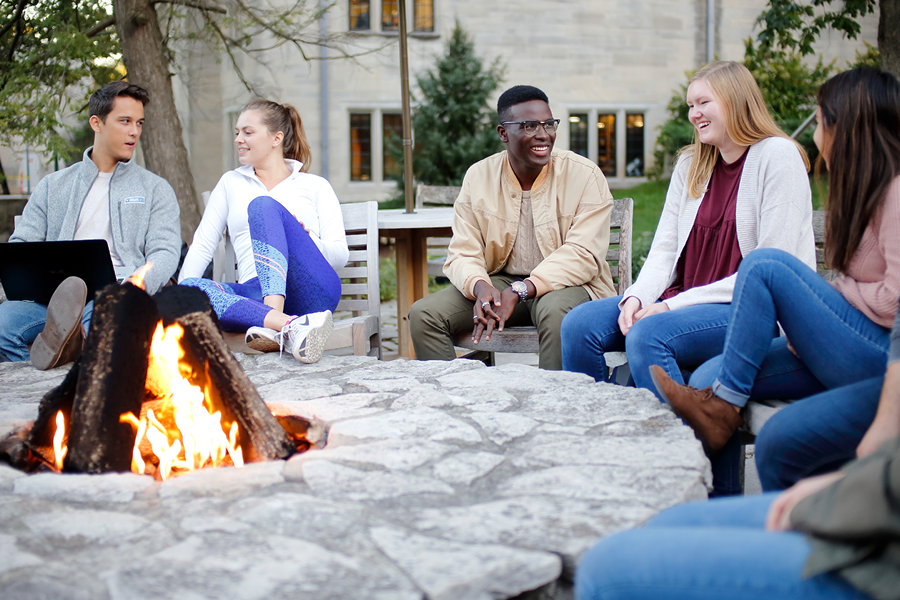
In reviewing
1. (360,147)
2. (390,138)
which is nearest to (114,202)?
(390,138)

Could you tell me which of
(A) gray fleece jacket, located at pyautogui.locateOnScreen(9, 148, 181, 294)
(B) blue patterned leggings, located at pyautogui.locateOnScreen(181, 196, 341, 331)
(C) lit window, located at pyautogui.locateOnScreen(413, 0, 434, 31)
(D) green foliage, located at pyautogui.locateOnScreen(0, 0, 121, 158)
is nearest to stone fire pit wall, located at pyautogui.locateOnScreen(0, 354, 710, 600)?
(B) blue patterned leggings, located at pyautogui.locateOnScreen(181, 196, 341, 331)

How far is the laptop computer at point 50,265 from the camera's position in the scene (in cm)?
328

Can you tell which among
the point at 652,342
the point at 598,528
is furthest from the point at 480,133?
the point at 598,528

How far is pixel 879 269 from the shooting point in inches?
83.3

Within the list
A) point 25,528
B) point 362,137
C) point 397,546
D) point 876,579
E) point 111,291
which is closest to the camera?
point 876,579

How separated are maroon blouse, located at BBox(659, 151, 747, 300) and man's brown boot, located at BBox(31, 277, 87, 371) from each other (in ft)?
7.46

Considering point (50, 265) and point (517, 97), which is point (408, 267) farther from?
point (50, 265)

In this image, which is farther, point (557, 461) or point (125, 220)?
point (125, 220)

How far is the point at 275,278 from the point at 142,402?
3.81 feet

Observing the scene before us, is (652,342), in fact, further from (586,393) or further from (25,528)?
(25,528)

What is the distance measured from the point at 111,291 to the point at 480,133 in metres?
13.0

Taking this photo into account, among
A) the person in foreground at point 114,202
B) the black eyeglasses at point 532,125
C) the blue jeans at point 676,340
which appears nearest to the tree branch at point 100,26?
the person in foreground at point 114,202

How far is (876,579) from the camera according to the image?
1.05m

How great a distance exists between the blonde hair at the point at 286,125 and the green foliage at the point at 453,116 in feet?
34.3
